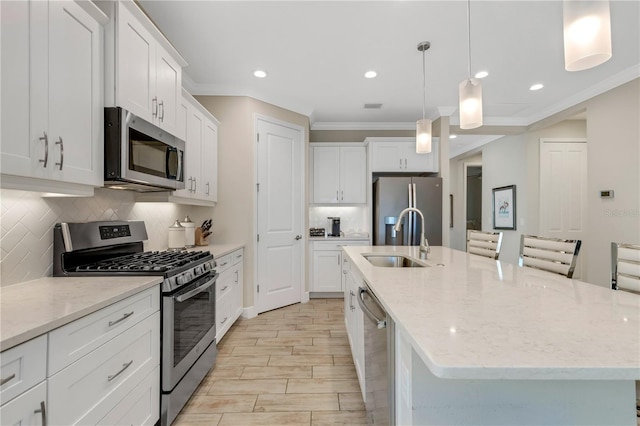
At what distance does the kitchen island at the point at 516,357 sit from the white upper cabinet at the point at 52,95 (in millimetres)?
1517

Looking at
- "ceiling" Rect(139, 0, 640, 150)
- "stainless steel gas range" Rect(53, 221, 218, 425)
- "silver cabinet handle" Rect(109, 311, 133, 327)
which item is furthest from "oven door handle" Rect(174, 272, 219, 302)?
"ceiling" Rect(139, 0, 640, 150)

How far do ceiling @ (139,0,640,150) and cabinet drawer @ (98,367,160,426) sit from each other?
2502mm

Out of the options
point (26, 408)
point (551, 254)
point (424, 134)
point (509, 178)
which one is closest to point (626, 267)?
point (551, 254)

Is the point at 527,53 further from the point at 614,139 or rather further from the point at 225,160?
the point at 225,160

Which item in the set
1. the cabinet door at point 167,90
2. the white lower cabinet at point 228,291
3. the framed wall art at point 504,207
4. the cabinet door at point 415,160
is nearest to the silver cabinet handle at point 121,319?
the white lower cabinet at point 228,291

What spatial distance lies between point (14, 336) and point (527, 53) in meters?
4.01

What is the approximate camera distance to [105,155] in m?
1.58

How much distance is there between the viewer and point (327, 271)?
4285mm

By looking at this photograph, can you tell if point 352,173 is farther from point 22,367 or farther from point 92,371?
point 22,367

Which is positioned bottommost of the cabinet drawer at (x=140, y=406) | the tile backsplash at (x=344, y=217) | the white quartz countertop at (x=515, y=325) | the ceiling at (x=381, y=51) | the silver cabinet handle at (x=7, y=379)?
the cabinet drawer at (x=140, y=406)

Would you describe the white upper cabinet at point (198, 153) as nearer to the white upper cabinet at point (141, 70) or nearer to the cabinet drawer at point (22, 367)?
the white upper cabinet at point (141, 70)

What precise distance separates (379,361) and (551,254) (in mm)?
1346

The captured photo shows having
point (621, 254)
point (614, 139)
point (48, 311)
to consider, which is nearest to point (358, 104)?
point (614, 139)

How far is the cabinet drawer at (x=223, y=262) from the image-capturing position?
2572 millimetres
